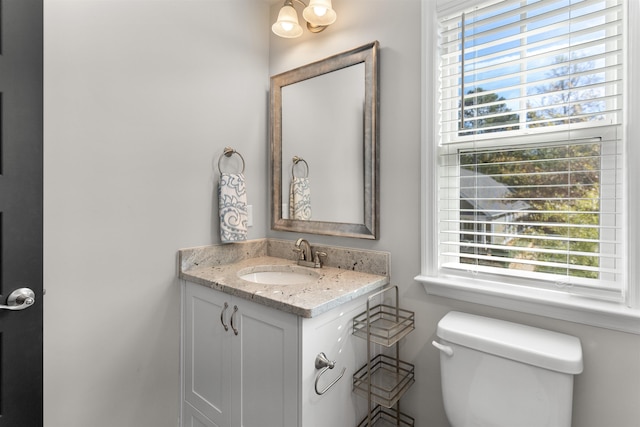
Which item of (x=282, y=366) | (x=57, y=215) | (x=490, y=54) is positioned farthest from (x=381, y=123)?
(x=57, y=215)

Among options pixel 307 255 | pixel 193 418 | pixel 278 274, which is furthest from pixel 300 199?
pixel 193 418

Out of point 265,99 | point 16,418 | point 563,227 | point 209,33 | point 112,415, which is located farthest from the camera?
point 265,99

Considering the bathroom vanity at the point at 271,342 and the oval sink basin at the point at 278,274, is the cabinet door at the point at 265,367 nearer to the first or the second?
the bathroom vanity at the point at 271,342

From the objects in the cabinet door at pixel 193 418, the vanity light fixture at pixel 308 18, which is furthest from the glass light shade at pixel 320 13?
the cabinet door at pixel 193 418

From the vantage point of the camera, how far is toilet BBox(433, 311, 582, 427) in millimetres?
1004

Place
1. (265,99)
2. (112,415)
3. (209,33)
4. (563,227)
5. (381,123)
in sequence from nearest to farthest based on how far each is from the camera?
(563,227)
(112,415)
(381,123)
(209,33)
(265,99)

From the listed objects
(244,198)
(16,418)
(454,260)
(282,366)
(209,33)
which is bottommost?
(16,418)

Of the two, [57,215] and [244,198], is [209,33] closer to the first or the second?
[244,198]

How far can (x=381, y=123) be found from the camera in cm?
157

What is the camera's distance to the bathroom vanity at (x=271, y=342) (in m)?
1.15

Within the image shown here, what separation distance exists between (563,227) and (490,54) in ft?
2.34

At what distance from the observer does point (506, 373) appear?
1070 mm

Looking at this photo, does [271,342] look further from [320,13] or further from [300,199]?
[320,13]

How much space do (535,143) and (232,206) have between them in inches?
54.2
